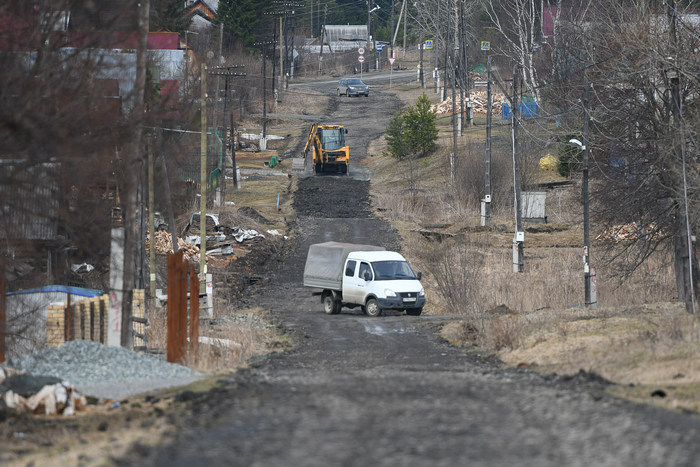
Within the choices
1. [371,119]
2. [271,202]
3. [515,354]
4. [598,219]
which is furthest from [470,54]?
[515,354]

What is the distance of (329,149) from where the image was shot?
62625 millimetres

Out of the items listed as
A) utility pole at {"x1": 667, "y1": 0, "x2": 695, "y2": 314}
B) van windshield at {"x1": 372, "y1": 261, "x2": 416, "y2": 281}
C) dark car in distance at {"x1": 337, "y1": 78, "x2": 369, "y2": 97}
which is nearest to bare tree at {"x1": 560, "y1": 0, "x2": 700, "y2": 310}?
utility pole at {"x1": 667, "y1": 0, "x2": 695, "y2": 314}

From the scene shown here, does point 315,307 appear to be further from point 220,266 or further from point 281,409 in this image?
point 281,409

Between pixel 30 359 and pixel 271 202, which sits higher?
pixel 271 202

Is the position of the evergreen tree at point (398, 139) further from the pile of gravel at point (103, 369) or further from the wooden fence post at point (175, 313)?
the pile of gravel at point (103, 369)

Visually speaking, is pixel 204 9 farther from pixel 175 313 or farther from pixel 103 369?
pixel 103 369

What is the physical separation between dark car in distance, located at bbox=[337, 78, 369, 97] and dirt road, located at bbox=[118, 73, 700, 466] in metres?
74.7

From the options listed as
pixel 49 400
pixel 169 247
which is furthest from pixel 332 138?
pixel 49 400

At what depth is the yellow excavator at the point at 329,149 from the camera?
202 ft

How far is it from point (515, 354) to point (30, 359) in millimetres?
8755

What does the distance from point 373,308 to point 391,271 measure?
1305 mm

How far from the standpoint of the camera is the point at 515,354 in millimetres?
17984

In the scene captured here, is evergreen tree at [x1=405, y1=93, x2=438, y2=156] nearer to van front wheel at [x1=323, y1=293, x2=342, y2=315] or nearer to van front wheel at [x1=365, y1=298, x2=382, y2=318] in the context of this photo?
van front wheel at [x1=323, y1=293, x2=342, y2=315]

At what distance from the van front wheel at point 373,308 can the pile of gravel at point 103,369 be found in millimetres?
13328
